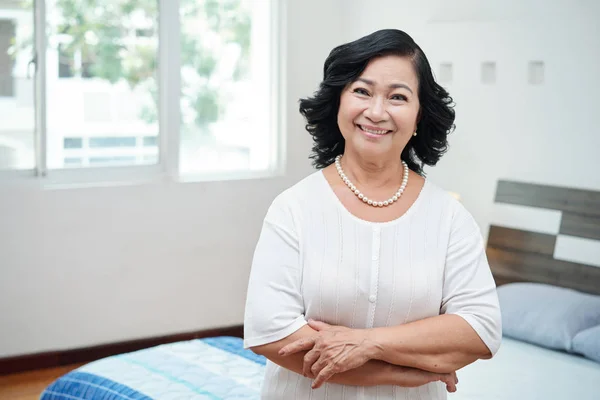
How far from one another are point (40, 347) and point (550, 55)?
2.79 m

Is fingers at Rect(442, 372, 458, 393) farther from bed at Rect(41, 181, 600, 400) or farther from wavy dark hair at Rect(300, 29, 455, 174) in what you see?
bed at Rect(41, 181, 600, 400)

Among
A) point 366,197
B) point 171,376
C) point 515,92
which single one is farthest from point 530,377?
point 366,197

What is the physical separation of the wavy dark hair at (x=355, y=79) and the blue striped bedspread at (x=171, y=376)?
1212mm

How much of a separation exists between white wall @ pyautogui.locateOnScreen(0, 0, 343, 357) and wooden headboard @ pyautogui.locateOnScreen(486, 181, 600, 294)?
138cm

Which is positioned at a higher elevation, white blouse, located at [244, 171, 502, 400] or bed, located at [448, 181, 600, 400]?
white blouse, located at [244, 171, 502, 400]

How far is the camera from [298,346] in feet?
4.67

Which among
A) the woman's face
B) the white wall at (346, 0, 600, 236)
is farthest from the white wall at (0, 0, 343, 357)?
the woman's face

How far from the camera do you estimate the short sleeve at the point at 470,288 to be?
4.82 ft

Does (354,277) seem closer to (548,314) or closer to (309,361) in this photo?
(309,361)

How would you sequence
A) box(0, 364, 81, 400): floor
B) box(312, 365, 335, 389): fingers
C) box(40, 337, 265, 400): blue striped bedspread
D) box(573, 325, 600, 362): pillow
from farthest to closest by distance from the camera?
box(0, 364, 81, 400): floor < box(573, 325, 600, 362): pillow < box(40, 337, 265, 400): blue striped bedspread < box(312, 365, 335, 389): fingers

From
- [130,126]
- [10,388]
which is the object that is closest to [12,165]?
[130,126]

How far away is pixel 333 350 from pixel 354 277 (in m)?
0.14

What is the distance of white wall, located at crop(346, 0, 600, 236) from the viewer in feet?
11.8

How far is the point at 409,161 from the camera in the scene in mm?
1646
